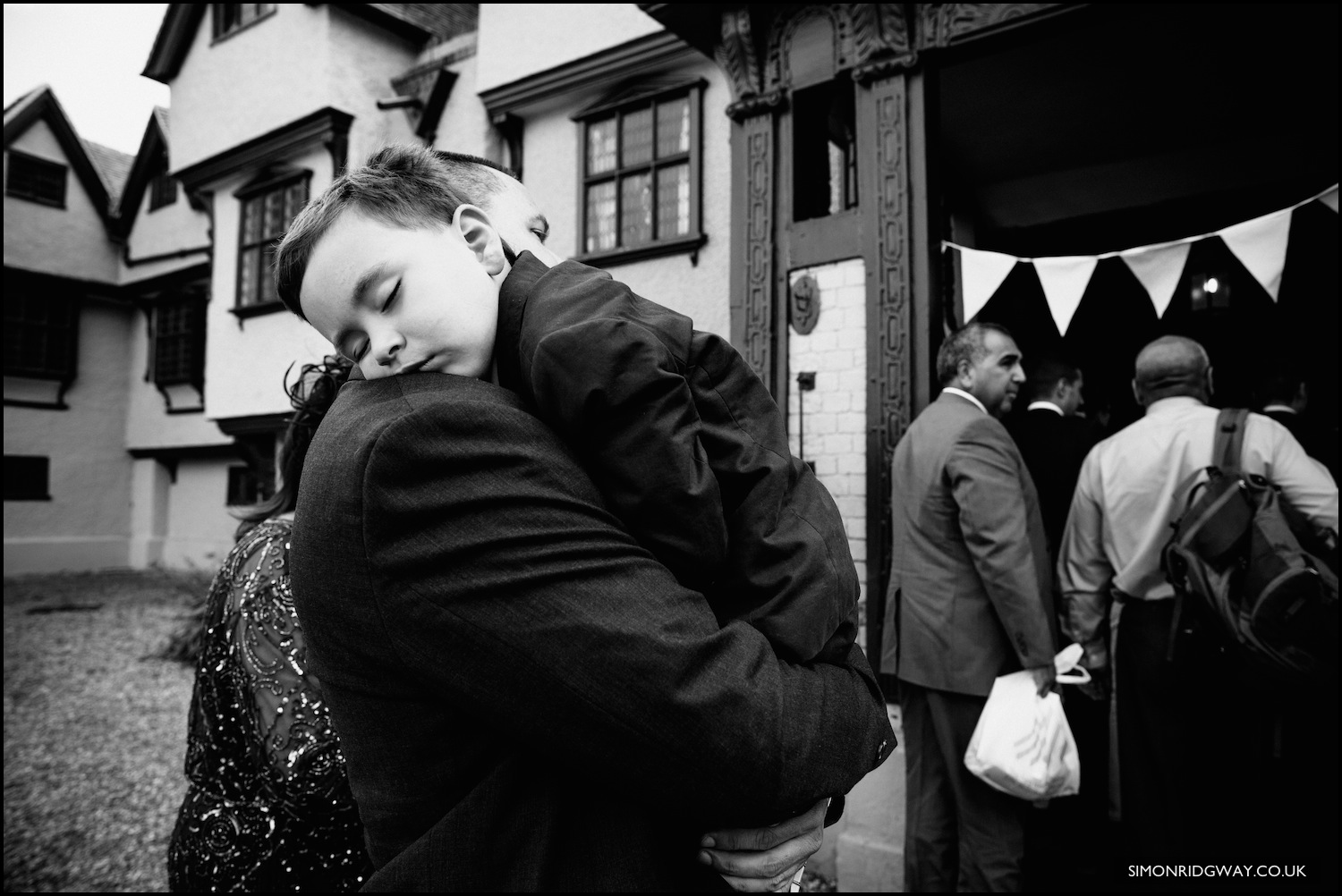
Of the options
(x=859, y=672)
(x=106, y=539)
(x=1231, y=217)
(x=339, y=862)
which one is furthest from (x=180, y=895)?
(x=106, y=539)

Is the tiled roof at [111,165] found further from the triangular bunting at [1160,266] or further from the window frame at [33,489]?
the triangular bunting at [1160,266]

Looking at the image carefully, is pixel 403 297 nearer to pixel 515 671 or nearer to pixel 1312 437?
pixel 515 671

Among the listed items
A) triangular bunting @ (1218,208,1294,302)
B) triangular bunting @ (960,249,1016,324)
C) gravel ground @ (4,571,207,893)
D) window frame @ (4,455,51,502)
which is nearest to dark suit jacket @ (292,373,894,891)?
triangular bunting @ (960,249,1016,324)

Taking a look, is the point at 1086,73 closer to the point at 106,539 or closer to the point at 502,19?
the point at 502,19

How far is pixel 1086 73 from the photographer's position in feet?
17.0

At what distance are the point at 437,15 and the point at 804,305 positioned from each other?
341 inches

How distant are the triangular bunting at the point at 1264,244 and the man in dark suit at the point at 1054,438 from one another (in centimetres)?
95

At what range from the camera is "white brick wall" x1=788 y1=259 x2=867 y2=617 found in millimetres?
4094

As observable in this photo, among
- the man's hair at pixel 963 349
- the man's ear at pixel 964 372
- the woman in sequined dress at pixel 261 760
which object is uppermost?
the man's hair at pixel 963 349

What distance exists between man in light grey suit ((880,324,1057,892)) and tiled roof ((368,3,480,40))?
8.97 meters

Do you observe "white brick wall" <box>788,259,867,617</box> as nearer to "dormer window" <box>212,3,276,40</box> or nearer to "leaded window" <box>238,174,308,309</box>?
"leaded window" <box>238,174,308,309</box>

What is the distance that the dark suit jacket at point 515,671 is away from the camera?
0.87m

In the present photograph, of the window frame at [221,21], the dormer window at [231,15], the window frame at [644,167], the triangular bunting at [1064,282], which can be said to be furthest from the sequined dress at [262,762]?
the dormer window at [231,15]

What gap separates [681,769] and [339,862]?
113cm
